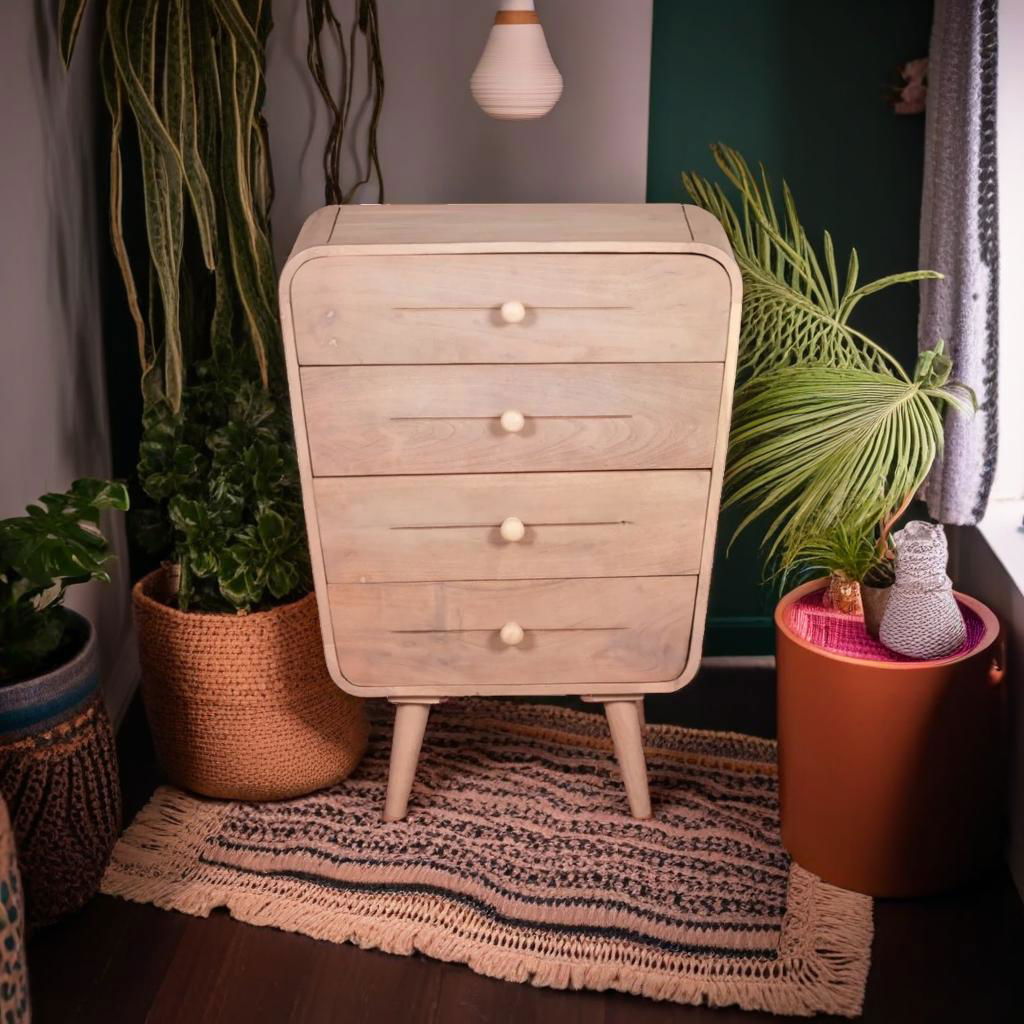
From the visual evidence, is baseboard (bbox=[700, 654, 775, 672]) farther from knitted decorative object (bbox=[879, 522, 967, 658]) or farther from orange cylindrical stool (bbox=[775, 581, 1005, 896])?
knitted decorative object (bbox=[879, 522, 967, 658])

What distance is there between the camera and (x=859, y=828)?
1775 mm

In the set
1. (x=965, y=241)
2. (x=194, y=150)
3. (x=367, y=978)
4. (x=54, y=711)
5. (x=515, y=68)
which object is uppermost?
(x=515, y=68)

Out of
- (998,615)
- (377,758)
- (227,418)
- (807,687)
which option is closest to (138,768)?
(377,758)

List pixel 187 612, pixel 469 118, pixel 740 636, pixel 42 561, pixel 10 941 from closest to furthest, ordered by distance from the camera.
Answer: pixel 10 941
pixel 42 561
pixel 187 612
pixel 469 118
pixel 740 636

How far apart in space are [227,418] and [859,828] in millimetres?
1094

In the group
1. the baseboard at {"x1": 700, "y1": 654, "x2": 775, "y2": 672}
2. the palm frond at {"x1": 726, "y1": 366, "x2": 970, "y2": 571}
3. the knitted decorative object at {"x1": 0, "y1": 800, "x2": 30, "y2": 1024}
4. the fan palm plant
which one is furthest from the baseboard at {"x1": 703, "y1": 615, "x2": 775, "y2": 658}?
the knitted decorative object at {"x1": 0, "y1": 800, "x2": 30, "y2": 1024}

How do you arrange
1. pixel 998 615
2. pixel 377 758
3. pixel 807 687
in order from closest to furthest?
1. pixel 807 687
2. pixel 998 615
3. pixel 377 758

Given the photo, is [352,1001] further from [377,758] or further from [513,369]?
[513,369]

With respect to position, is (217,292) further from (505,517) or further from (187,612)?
(505,517)

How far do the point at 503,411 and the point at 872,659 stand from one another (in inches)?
22.9

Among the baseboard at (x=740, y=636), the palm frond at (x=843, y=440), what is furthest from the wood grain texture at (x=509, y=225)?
the baseboard at (x=740, y=636)

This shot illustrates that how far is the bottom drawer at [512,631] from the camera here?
5.98ft

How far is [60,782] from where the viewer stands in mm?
1657

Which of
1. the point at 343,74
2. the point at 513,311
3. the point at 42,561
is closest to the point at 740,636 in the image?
the point at 513,311
